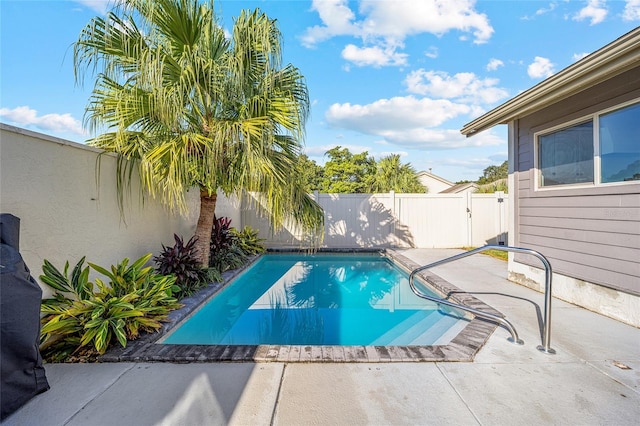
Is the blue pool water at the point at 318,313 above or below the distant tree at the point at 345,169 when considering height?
below

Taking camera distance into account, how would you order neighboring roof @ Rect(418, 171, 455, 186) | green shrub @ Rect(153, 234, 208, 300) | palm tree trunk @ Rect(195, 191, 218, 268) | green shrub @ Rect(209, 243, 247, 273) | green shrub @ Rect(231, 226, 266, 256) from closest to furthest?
green shrub @ Rect(153, 234, 208, 300) → palm tree trunk @ Rect(195, 191, 218, 268) → green shrub @ Rect(209, 243, 247, 273) → green shrub @ Rect(231, 226, 266, 256) → neighboring roof @ Rect(418, 171, 455, 186)

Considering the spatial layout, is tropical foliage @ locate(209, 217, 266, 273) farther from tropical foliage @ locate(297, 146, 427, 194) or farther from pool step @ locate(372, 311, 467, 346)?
tropical foliage @ locate(297, 146, 427, 194)

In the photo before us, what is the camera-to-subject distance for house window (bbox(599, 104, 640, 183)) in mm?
3070

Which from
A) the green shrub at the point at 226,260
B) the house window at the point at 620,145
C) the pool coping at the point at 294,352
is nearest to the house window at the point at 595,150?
the house window at the point at 620,145

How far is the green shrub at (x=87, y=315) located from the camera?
2.49 m

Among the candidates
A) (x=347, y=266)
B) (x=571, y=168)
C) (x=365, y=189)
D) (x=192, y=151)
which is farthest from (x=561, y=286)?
(x=365, y=189)

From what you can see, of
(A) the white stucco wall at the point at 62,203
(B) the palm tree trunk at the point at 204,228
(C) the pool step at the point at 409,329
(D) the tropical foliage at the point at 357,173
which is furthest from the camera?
(D) the tropical foliage at the point at 357,173

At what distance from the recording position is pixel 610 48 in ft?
8.66

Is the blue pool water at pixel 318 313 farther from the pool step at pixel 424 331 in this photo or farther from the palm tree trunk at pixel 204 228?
the palm tree trunk at pixel 204 228

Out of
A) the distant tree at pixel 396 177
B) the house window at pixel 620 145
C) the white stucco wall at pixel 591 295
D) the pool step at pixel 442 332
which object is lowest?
the pool step at pixel 442 332

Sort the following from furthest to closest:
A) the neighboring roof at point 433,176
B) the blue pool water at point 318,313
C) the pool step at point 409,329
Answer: the neighboring roof at point 433,176 → the blue pool water at point 318,313 → the pool step at point 409,329

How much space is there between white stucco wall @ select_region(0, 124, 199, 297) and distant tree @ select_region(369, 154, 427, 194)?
1456 centimetres

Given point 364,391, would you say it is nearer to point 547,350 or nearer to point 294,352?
point 294,352

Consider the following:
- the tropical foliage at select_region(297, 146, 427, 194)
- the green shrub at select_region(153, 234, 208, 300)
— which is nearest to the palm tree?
the green shrub at select_region(153, 234, 208, 300)
